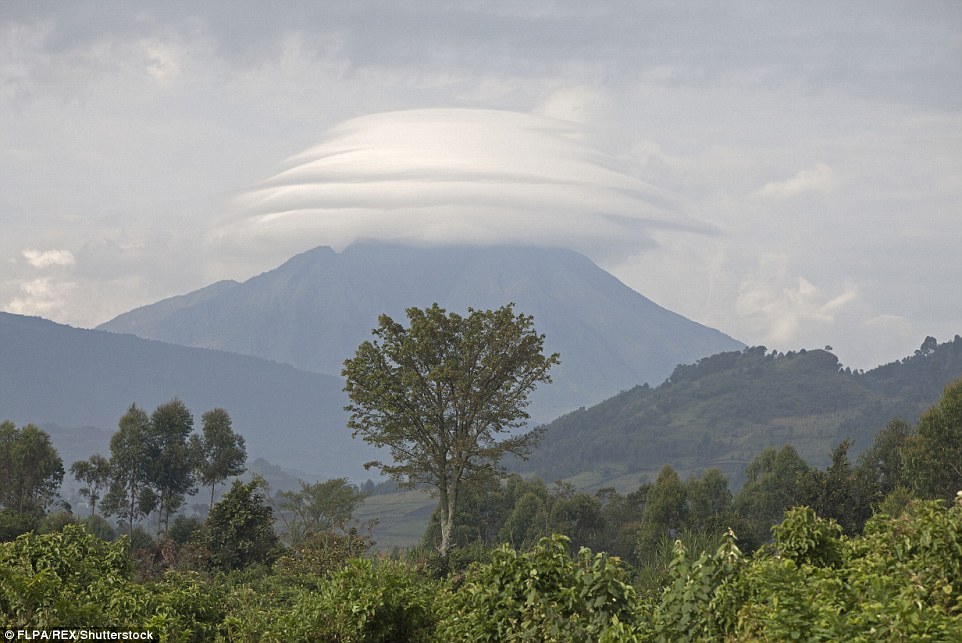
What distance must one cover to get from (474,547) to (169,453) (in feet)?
108

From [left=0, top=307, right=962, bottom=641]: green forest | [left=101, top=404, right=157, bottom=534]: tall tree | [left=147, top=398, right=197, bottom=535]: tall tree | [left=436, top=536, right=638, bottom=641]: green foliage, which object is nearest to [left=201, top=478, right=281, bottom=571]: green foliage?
[left=0, top=307, right=962, bottom=641]: green forest

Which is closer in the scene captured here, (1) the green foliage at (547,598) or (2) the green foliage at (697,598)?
(2) the green foliage at (697,598)

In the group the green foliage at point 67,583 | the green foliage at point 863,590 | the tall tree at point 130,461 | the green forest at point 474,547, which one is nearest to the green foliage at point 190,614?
the green forest at point 474,547

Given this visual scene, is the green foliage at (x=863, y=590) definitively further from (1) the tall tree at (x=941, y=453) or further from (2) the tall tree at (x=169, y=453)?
(2) the tall tree at (x=169, y=453)

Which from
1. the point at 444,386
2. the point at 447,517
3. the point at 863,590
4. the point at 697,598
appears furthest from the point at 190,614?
the point at 447,517

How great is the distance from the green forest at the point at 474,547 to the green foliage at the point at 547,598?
0.03 metres

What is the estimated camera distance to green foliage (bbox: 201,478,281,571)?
38094mm

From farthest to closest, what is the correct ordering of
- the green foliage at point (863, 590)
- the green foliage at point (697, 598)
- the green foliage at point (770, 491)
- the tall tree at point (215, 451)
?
1. the green foliage at point (770, 491)
2. the tall tree at point (215, 451)
3. the green foliage at point (697, 598)
4. the green foliage at point (863, 590)

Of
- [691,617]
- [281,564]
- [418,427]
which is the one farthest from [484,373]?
[691,617]

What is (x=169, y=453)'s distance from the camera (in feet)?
215

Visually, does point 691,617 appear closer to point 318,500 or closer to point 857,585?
point 857,585

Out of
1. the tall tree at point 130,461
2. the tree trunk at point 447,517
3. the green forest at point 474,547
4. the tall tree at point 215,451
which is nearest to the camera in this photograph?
the green forest at point 474,547

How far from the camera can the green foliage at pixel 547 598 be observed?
12375 millimetres

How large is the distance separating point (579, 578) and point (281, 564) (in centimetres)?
2221
